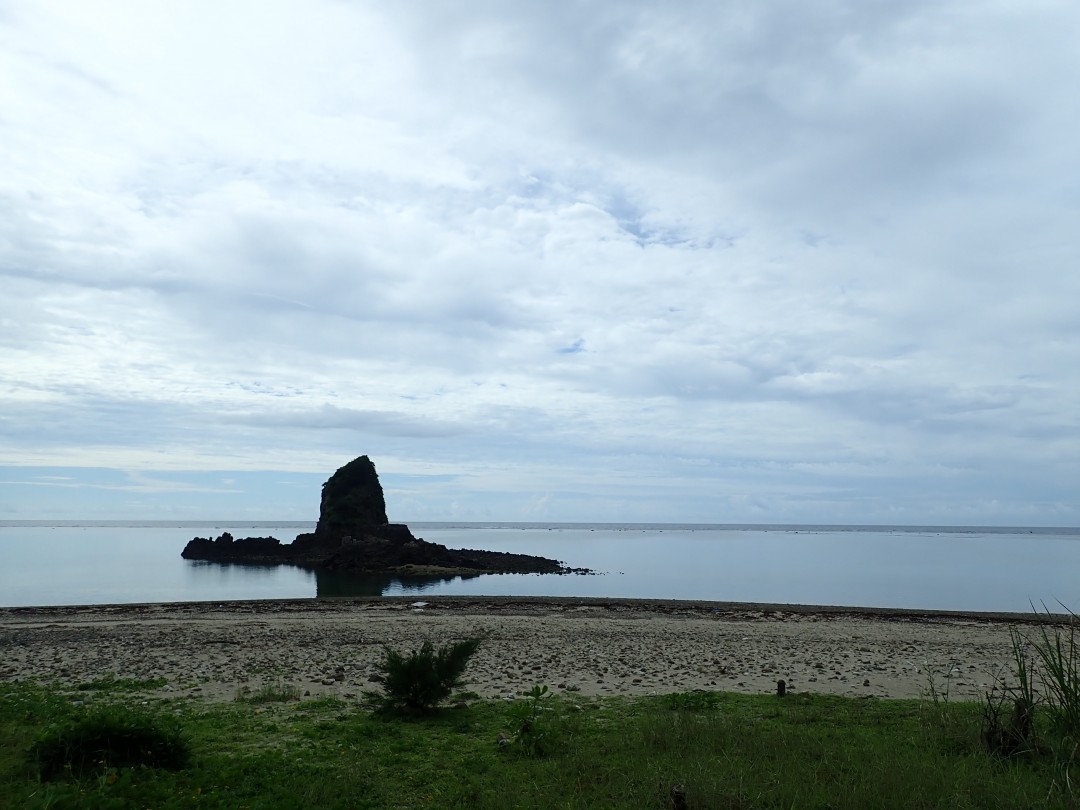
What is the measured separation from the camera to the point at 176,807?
7418 millimetres

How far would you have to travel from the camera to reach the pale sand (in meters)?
17.1

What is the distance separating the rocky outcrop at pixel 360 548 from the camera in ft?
303

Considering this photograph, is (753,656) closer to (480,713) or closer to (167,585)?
(480,713)

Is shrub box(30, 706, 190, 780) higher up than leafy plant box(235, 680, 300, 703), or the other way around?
shrub box(30, 706, 190, 780)

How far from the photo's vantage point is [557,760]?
9.82 m

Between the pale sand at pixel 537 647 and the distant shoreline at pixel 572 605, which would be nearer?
the pale sand at pixel 537 647

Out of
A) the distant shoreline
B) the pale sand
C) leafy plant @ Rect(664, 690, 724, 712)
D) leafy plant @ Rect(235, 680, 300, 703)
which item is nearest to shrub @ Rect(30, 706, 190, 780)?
leafy plant @ Rect(235, 680, 300, 703)

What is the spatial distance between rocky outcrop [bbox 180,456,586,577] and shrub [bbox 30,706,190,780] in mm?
78589

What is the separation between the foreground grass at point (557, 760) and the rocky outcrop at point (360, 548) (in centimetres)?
7568

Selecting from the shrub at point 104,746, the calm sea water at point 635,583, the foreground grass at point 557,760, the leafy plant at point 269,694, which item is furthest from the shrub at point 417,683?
the calm sea water at point 635,583

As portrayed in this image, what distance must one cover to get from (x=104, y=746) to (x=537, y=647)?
16.4m

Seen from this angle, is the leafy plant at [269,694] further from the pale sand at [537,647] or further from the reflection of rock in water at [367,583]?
the reflection of rock in water at [367,583]

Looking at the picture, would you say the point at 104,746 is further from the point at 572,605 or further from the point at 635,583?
the point at 635,583

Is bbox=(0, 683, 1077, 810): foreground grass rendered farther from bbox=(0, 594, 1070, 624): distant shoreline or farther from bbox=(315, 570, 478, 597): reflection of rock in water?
bbox=(315, 570, 478, 597): reflection of rock in water
